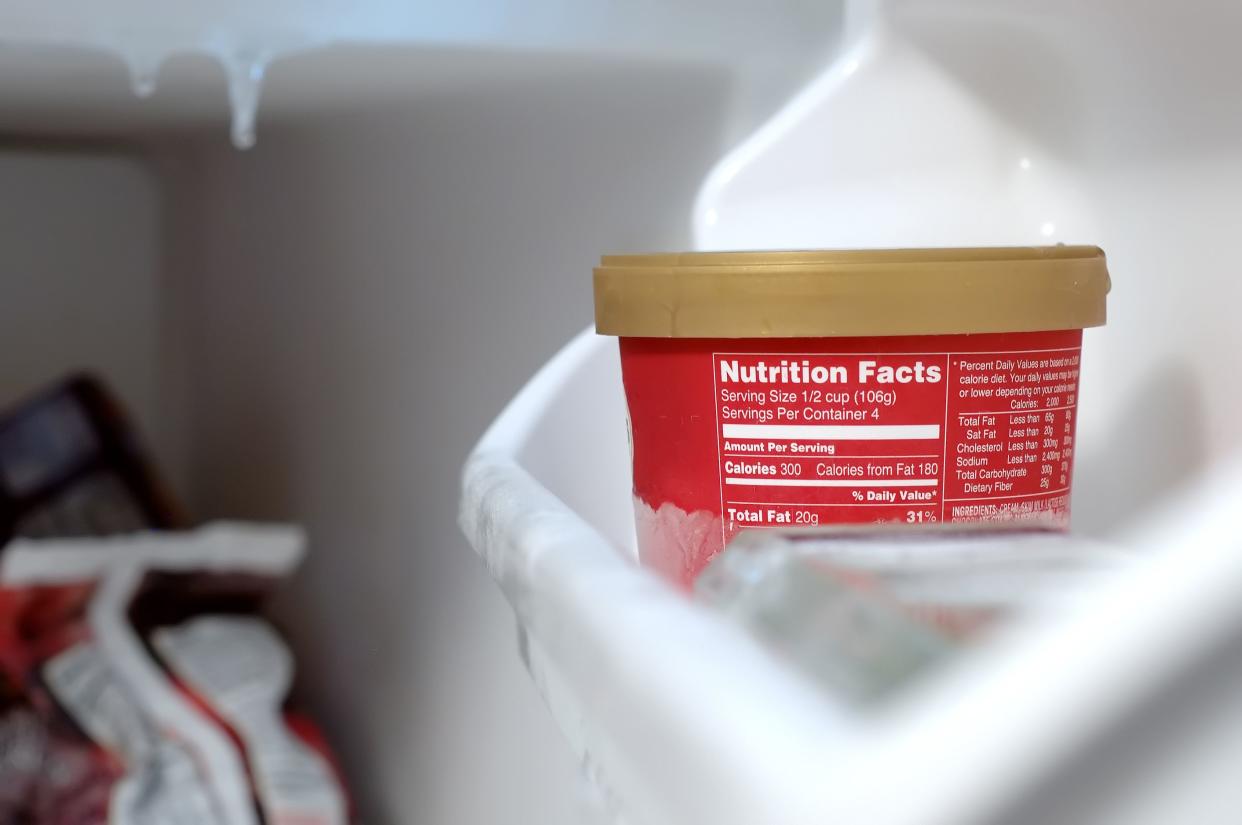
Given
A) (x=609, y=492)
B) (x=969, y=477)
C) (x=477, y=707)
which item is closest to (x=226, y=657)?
(x=477, y=707)

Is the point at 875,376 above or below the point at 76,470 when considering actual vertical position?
above

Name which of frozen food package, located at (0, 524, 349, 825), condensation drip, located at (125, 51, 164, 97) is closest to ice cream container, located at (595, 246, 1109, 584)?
condensation drip, located at (125, 51, 164, 97)

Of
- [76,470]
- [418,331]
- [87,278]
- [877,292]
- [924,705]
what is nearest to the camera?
[924,705]

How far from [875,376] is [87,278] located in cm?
125

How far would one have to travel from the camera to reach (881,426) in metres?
0.39

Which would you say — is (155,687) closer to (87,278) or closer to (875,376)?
(87,278)

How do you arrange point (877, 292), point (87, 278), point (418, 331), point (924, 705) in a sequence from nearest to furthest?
point (924, 705), point (877, 292), point (418, 331), point (87, 278)

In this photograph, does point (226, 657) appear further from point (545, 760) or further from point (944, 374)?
point (944, 374)

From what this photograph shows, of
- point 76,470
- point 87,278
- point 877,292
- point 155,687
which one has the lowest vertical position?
point 155,687

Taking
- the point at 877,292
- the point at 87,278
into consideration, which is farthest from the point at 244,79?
the point at 87,278

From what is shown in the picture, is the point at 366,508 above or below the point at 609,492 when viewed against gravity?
below

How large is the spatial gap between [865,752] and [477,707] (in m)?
0.67

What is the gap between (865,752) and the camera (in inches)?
6.2

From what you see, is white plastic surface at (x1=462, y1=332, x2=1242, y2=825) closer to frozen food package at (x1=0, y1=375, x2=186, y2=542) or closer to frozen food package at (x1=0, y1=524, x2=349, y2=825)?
frozen food package at (x1=0, y1=524, x2=349, y2=825)
